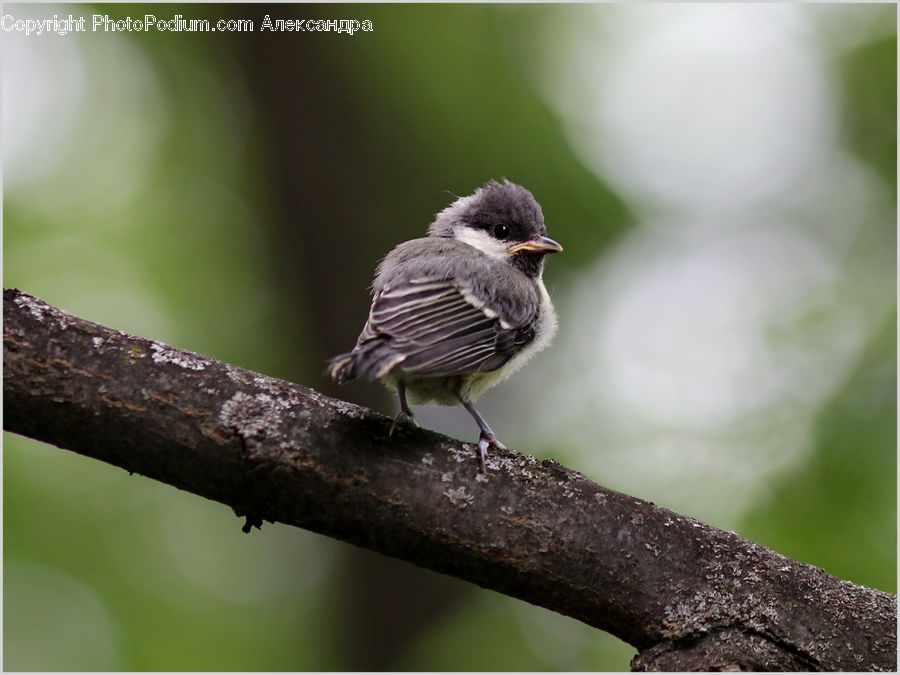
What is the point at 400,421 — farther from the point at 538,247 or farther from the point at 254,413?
the point at 538,247

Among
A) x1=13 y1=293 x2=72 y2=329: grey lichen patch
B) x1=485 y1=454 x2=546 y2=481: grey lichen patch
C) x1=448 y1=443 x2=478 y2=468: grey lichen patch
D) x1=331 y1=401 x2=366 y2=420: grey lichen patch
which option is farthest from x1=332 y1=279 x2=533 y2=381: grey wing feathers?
x1=13 y1=293 x2=72 y2=329: grey lichen patch

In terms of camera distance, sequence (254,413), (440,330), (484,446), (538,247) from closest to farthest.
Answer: (254,413) < (484,446) < (440,330) < (538,247)

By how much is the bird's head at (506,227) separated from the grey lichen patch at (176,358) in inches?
88.8

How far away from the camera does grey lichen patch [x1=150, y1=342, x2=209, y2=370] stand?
3107 mm

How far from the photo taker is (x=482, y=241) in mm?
5242

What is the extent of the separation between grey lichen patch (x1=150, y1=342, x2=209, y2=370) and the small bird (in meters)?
0.49

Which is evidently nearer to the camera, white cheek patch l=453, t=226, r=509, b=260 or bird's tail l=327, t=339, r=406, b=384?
bird's tail l=327, t=339, r=406, b=384

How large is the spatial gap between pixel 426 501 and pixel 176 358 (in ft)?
3.49

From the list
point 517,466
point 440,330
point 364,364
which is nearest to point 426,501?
point 517,466

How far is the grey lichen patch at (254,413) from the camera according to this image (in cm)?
298

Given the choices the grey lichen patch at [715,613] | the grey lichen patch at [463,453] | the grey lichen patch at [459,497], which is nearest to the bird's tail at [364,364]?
the grey lichen patch at [463,453]

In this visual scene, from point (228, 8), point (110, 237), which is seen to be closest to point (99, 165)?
point (110, 237)

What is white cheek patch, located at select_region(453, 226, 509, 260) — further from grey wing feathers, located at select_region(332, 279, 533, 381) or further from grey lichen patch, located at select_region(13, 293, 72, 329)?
grey lichen patch, located at select_region(13, 293, 72, 329)

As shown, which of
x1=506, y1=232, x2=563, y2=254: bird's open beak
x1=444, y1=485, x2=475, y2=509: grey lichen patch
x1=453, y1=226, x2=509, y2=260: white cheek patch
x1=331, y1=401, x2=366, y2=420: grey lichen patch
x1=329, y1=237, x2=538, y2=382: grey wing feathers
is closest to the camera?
x1=444, y1=485, x2=475, y2=509: grey lichen patch
